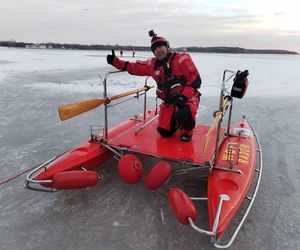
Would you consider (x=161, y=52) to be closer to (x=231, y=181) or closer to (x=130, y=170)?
(x=130, y=170)

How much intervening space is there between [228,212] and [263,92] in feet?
21.9

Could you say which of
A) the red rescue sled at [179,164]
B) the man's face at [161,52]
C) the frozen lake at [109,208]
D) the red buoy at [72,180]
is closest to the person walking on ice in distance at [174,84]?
the man's face at [161,52]

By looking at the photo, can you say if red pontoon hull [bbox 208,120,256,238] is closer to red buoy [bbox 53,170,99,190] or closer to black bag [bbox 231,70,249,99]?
black bag [bbox 231,70,249,99]

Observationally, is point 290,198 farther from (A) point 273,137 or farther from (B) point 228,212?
(A) point 273,137

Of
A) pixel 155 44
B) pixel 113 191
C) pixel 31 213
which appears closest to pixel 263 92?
pixel 155 44

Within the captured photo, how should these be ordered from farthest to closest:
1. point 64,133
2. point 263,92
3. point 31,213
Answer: point 263,92
point 64,133
point 31,213

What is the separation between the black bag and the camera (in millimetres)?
2896

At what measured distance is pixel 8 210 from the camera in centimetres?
257

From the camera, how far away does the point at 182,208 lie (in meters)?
2.10

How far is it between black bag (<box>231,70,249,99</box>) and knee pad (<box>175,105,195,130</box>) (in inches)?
20.5

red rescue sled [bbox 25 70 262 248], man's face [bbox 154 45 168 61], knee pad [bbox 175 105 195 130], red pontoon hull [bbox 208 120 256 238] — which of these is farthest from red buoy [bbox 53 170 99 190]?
man's face [bbox 154 45 168 61]

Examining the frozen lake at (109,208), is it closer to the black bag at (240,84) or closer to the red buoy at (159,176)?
the red buoy at (159,176)

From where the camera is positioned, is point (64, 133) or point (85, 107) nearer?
point (85, 107)

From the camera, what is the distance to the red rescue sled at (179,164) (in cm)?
221
